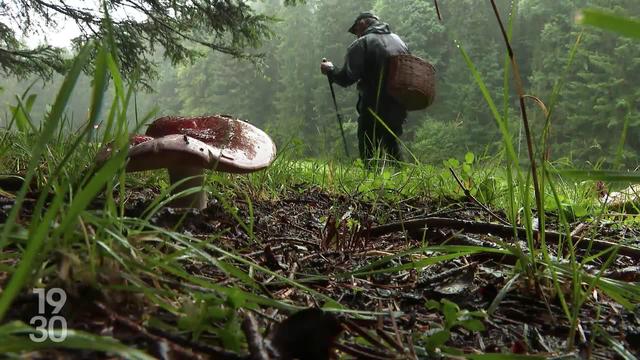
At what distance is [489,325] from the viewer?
685 millimetres

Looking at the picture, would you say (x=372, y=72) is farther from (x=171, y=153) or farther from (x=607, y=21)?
(x=607, y=21)

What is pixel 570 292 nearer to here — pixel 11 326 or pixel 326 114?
pixel 11 326

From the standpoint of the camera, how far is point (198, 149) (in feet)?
4.09

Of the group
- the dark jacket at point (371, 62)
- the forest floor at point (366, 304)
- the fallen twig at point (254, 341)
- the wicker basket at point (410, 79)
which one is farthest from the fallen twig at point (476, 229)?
the dark jacket at point (371, 62)

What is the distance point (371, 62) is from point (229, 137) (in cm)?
406

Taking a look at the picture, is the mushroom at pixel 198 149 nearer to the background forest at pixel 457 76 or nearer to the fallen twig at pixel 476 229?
the fallen twig at pixel 476 229

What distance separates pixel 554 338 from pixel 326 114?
28.7m

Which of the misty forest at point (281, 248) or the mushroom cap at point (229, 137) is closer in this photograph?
the misty forest at point (281, 248)

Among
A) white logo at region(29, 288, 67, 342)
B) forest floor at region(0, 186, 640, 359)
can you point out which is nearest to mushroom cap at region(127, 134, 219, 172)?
forest floor at region(0, 186, 640, 359)

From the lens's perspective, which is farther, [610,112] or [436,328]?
[610,112]

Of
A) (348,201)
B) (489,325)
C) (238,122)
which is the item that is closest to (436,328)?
(489,325)

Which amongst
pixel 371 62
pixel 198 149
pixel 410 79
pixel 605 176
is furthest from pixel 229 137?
pixel 371 62

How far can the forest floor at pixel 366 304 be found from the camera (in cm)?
47

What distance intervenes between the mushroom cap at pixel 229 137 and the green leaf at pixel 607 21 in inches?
43.2
